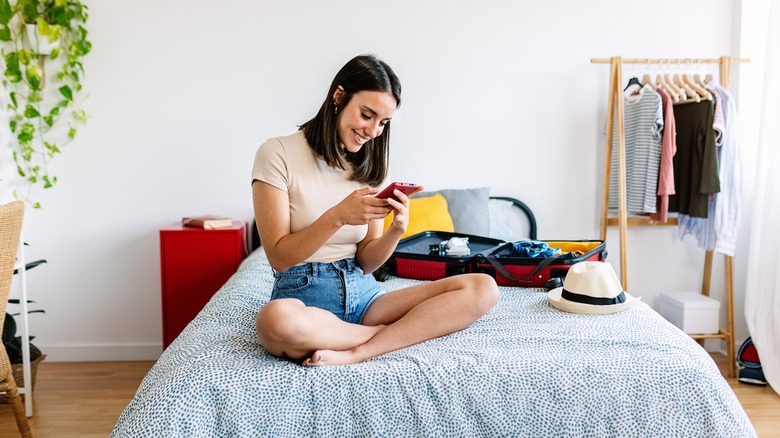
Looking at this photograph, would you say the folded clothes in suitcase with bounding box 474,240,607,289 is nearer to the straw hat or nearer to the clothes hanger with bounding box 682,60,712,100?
the straw hat

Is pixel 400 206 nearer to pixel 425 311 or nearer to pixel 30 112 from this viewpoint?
pixel 425 311

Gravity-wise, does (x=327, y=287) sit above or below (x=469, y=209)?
below

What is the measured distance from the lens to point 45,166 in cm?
328

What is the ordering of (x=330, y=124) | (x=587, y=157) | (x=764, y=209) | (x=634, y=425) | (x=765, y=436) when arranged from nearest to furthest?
(x=634, y=425), (x=330, y=124), (x=765, y=436), (x=764, y=209), (x=587, y=157)

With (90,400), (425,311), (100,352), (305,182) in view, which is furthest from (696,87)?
(100,352)

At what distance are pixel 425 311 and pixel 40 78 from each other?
245 cm

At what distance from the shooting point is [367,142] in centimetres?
194

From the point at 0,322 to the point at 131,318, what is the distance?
1.41 m

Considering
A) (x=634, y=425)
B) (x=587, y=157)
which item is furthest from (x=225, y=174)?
(x=634, y=425)

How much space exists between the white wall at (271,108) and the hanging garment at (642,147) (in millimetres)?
186

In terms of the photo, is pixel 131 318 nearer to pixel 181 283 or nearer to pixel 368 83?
pixel 181 283

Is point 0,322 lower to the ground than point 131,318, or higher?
higher

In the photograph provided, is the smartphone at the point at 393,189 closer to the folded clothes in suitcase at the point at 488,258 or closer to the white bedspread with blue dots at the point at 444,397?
the white bedspread with blue dots at the point at 444,397

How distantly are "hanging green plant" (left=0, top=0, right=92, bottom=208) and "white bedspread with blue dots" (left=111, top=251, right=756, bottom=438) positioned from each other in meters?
2.08
